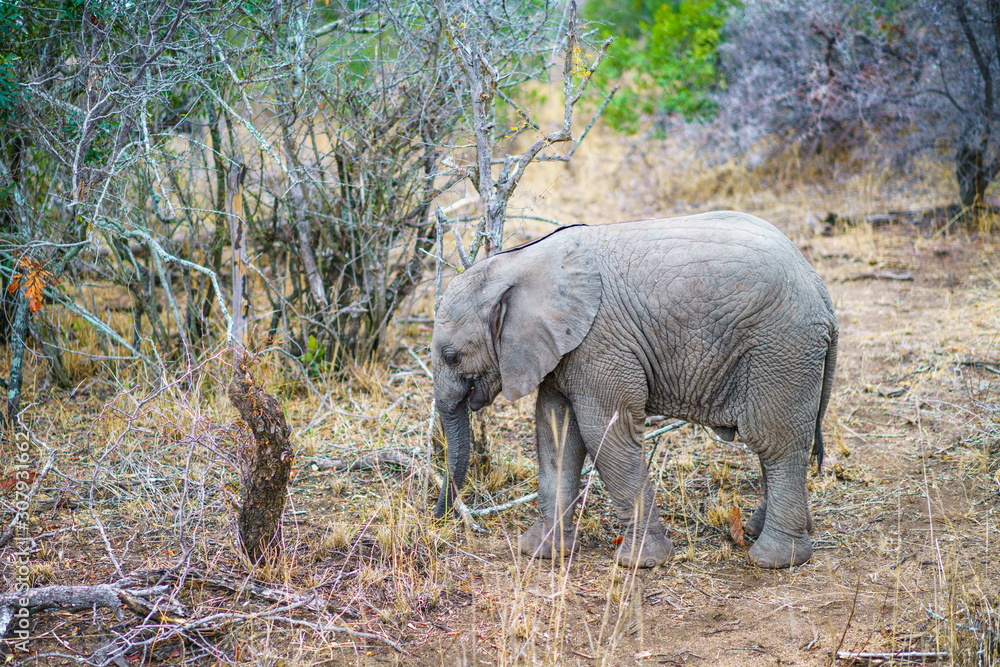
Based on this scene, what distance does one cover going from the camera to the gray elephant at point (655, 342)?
420 cm

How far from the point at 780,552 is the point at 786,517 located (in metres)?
0.19

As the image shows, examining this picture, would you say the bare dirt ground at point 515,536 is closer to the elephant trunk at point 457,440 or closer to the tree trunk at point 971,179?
the elephant trunk at point 457,440

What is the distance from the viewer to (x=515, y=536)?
4.90 m

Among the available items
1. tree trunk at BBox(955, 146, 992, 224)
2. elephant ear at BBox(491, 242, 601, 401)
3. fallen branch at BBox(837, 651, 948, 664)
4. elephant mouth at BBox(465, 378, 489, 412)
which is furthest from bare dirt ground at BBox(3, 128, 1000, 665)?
tree trunk at BBox(955, 146, 992, 224)

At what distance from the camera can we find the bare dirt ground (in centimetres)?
374

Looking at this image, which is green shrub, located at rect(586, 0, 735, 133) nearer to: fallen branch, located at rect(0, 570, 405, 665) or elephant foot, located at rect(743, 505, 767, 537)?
elephant foot, located at rect(743, 505, 767, 537)

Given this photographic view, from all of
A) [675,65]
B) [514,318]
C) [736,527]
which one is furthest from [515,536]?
[675,65]

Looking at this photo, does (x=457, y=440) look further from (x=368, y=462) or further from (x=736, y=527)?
(x=736, y=527)

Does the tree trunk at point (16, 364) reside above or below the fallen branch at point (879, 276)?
above

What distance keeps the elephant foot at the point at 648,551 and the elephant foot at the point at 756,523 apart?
57cm

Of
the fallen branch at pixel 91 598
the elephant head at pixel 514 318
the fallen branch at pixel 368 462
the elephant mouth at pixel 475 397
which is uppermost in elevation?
the elephant head at pixel 514 318

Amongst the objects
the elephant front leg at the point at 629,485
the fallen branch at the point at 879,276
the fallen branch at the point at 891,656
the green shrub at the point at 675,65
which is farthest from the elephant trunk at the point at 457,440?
the green shrub at the point at 675,65

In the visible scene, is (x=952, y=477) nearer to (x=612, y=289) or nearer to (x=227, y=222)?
(x=612, y=289)

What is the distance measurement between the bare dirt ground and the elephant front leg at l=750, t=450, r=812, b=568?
88 mm
